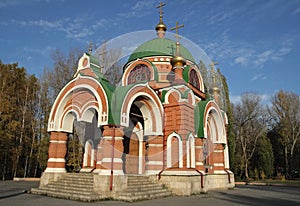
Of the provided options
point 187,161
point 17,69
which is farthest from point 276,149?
point 17,69

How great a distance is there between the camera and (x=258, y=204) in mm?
8586

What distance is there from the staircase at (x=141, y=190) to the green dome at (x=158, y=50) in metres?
7.93

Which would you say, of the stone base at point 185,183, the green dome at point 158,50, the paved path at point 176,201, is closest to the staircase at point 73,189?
the paved path at point 176,201

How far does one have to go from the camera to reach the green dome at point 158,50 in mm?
15578

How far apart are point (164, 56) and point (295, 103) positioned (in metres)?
21.5

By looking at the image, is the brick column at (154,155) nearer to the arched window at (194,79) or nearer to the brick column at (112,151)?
the brick column at (112,151)

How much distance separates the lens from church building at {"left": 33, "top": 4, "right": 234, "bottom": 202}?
9289mm

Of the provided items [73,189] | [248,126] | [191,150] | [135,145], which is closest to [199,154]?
[191,150]

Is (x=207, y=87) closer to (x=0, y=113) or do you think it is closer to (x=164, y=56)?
(x=164, y=56)

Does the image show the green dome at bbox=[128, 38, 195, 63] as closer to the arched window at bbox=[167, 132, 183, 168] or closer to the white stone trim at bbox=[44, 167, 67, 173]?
the arched window at bbox=[167, 132, 183, 168]

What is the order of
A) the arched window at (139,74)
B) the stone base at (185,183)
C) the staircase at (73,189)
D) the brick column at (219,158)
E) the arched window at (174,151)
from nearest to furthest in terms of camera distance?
the staircase at (73,189) < the stone base at (185,183) < the arched window at (174,151) < the arched window at (139,74) < the brick column at (219,158)

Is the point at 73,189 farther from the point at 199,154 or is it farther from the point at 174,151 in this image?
the point at 199,154

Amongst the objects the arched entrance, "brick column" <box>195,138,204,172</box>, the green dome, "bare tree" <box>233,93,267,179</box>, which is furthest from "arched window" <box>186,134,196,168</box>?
"bare tree" <box>233,93,267,179</box>

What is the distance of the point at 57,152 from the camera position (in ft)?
36.8
